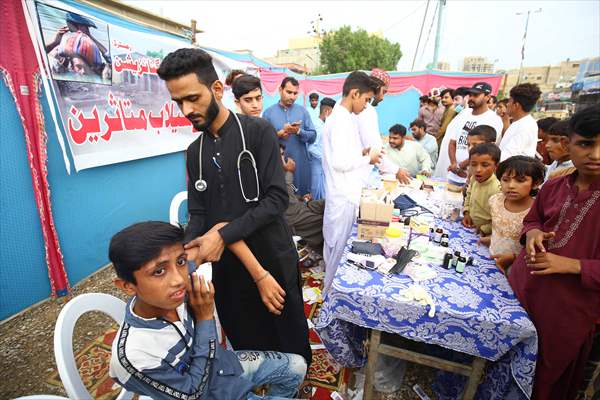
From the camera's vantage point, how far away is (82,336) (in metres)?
2.64

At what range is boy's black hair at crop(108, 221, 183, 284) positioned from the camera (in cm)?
107

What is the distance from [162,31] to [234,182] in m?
3.75

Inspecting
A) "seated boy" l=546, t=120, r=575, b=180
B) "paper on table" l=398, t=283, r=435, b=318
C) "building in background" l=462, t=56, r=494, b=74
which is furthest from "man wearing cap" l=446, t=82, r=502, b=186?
"building in background" l=462, t=56, r=494, b=74

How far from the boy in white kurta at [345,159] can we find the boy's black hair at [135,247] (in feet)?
6.07

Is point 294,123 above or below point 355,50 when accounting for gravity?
below

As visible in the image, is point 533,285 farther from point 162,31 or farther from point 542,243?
point 162,31

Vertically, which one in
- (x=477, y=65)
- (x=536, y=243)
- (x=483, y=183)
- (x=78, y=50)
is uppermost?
(x=477, y=65)

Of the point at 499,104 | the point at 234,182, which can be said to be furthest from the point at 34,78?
the point at 499,104

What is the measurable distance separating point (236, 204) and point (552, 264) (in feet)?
5.24

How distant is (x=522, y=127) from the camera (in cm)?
331

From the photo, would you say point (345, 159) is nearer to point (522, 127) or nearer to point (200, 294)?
point (200, 294)

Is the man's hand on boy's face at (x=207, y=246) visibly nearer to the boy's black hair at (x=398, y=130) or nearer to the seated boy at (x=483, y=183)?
the seated boy at (x=483, y=183)

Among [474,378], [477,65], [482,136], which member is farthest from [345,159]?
[477,65]

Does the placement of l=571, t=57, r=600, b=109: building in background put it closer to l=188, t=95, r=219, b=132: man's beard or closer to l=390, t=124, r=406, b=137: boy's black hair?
l=390, t=124, r=406, b=137: boy's black hair
